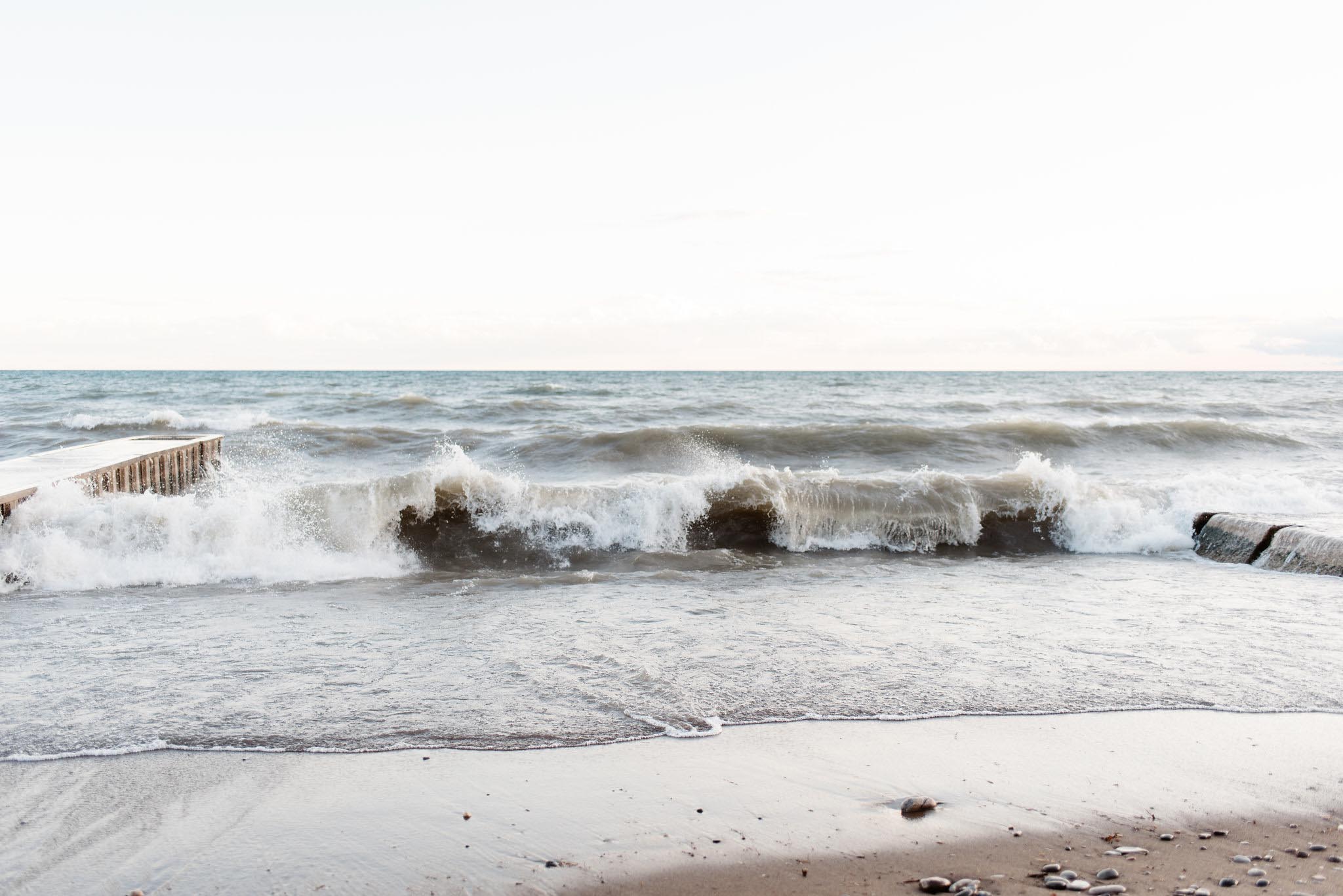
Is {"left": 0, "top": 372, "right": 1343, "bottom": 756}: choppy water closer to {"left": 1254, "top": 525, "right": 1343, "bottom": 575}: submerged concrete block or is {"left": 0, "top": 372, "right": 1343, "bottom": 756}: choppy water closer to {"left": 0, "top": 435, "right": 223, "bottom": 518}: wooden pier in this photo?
{"left": 1254, "top": 525, "right": 1343, "bottom": 575}: submerged concrete block

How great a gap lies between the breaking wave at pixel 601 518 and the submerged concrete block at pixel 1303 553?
1326mm

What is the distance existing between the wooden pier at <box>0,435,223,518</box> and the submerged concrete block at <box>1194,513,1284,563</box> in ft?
40.0

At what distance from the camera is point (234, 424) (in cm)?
2283

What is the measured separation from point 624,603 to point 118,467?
695 centimetres

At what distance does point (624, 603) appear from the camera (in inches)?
276

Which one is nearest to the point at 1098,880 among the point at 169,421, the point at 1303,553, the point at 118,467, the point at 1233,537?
the point at 1303,553

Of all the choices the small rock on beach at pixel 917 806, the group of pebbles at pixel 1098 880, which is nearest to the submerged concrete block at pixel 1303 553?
the group of pebbles at pixel 1098 880

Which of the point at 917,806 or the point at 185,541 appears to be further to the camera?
the point at 185,541

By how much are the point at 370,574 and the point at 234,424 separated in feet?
55.5

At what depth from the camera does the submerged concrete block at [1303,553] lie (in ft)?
26.5

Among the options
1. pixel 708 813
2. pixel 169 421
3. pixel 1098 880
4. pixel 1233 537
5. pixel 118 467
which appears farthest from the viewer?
pixel 169 421

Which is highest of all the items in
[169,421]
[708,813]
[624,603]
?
[169,421]

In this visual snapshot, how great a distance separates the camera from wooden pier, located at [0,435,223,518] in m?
9.03

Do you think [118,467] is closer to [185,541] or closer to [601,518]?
[185,541]
